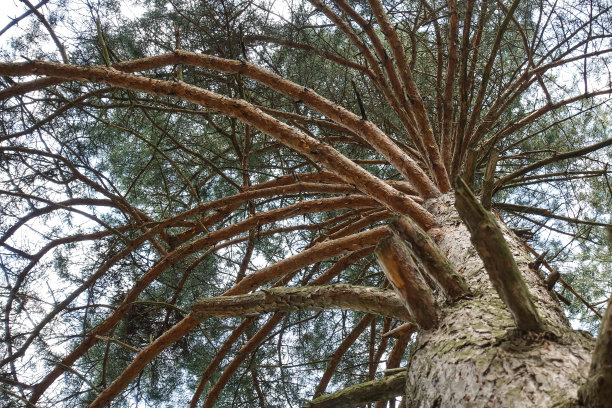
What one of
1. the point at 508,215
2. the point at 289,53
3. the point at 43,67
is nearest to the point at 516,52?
the point at 508,215

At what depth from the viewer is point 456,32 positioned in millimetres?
3164

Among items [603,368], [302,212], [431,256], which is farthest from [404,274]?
[302,212]

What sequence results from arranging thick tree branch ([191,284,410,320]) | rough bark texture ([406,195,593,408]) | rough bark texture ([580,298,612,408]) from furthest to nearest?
thick tree branch ([191,284,410,320]) → rough bark texture ([406,195,593,408]) → rough bark texture ([580,298,612,408])

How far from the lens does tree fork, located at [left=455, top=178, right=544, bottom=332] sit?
92 cm

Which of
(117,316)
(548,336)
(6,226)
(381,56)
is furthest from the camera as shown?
(6,226)

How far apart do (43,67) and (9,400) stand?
1877 millimetres

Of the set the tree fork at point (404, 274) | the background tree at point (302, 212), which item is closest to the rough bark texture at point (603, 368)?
the background tree at point (302, 212)

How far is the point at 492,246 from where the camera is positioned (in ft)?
3.03

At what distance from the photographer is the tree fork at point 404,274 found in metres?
1.19

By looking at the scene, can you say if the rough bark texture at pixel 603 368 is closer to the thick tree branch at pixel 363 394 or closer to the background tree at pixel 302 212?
the background tree at pixel 302 212

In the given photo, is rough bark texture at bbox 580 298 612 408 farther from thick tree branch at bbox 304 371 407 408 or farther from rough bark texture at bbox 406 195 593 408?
thick tree branch at bbox 304 371 407 408

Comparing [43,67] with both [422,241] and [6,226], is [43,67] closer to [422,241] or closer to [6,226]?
[6,226]

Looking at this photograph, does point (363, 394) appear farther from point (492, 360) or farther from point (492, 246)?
point (492, 246)

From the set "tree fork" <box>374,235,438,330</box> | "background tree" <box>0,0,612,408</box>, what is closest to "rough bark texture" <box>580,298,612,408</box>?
"background tree" <box>0,0,612,408</box>
